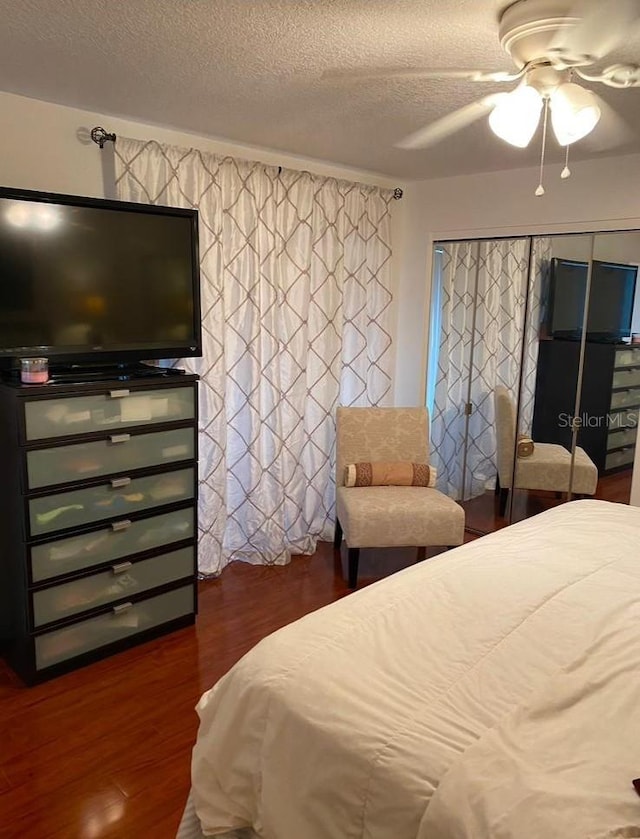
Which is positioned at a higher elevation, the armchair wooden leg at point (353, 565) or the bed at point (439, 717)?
the bed at point (439, 717)

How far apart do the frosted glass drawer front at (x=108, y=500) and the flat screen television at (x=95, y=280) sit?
0.54 metres

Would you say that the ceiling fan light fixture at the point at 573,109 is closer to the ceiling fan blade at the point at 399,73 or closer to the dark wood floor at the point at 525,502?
the ceiling fan blade at the point at 399,73

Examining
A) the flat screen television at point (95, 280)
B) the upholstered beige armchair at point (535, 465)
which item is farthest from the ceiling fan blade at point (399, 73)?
the upholstered beige armchair at point (535, 465)

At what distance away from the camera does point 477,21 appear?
1.82 m

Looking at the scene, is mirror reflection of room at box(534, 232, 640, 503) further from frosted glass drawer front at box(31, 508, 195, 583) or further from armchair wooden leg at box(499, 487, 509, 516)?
frosted glass drawer front at box(31, 508, 195, 583)

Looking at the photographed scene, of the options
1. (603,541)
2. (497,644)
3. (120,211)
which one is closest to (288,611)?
(603,541)

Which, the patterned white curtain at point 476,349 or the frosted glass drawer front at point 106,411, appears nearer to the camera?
the frosted glass drawer front at point 106,411

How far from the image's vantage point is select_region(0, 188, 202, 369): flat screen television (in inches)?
97.7

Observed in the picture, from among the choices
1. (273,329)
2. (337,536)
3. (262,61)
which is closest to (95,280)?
(262,61)

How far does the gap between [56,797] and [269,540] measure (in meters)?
1.94

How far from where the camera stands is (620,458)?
3.63 m

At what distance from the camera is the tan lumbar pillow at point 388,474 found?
374 cm

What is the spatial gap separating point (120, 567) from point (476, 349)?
2.61 meters

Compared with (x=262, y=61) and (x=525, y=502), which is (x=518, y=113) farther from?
(x=525, y=502)
